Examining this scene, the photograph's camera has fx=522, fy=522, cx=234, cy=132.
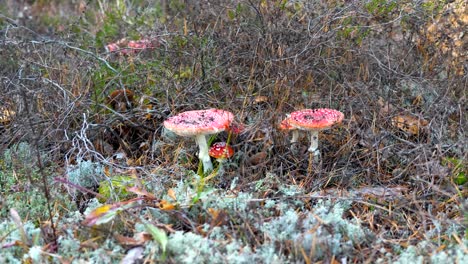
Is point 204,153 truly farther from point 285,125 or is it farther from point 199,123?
point 285,125

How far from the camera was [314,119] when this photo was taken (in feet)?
11.0

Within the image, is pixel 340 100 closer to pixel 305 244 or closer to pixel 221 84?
pixel 221 84

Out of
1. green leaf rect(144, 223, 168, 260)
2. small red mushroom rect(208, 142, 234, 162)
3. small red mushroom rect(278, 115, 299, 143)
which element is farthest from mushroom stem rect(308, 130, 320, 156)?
green leaf rect(144, 223, 168, 260)

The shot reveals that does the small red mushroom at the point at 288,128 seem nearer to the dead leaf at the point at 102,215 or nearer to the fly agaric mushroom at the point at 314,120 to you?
the fly agaric mushroom at the point at 314,120

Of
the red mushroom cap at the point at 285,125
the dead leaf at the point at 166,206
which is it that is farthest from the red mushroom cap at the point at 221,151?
the dead leaf at the point at 166,206

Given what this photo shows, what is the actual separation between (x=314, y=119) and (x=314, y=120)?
12 mm

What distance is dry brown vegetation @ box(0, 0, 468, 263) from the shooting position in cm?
339

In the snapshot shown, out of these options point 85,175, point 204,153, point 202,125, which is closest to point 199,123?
point 202,125

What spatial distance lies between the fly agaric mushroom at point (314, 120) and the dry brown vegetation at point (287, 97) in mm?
221

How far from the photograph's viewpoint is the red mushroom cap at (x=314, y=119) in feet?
10.9

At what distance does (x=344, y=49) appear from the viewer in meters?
4.33

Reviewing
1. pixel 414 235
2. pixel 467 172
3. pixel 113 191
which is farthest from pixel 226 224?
pixel 467 172

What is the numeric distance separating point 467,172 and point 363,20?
188cm

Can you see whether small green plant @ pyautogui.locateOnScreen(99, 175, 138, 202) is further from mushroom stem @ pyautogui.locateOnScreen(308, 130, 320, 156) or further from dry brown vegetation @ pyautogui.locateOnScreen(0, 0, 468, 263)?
mushroom stem @ pyautogui.locateOnScreen(308, 130, 320, 156)
